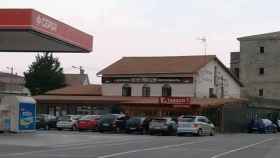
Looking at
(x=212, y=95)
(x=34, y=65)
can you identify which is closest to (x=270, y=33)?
(x=212, y=95)

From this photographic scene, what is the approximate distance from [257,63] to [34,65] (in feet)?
112

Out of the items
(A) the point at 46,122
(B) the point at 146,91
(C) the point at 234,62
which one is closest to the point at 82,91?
(B) the point at 146,91

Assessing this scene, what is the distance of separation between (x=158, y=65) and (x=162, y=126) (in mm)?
24880

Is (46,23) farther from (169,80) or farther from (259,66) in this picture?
(259,66)

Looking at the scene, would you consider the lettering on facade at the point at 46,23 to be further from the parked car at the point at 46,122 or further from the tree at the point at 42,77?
the tree at the point at 42,77

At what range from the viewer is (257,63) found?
9431cm

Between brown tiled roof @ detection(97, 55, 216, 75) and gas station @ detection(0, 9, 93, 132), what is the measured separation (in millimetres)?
28108

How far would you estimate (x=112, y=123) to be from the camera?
50.3m

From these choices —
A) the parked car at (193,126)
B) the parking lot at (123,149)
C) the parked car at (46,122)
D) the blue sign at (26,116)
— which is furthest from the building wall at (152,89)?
the parking lot at (123,149)

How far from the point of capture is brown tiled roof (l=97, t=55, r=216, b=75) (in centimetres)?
6850

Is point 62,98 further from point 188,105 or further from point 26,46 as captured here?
point 26,46

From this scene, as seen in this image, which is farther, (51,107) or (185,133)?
(51,107)

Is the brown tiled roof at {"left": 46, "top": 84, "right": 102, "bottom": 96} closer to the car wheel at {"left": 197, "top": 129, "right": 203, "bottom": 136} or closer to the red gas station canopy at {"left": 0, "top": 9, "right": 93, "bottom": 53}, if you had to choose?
the car wheel at {"left": 197, "top": 129, "right": 203, "bottom": 136}

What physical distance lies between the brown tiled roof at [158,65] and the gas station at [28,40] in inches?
1107
